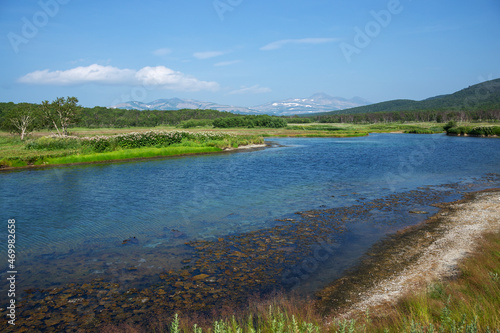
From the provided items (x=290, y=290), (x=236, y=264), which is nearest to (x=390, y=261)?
(x=290, y=290)

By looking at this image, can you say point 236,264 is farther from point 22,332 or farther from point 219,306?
point 22,332

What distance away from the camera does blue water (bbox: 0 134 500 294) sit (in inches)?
512

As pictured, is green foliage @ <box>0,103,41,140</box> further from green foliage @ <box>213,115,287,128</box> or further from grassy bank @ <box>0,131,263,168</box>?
green foliage @ <box>213,115,287,128</box>

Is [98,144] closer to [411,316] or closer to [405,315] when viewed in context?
[405,315]

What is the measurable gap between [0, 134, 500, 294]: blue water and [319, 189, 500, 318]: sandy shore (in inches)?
208

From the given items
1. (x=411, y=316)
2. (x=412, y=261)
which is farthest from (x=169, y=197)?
→ (x=411, y=316)

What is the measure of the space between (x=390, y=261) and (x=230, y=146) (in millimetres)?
44868

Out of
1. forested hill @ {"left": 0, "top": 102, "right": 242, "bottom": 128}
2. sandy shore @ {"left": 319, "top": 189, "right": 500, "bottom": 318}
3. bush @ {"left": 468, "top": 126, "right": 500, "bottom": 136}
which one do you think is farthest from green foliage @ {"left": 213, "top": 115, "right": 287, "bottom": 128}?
sandy shore @ {"left": 319, "top": 189, "right": 500, "bottom": 318}

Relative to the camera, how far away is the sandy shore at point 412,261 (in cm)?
817

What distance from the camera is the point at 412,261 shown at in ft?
33.8

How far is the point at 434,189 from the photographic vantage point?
869 inches

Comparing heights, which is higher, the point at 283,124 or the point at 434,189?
the point at 283,124

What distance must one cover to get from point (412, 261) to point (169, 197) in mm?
15011

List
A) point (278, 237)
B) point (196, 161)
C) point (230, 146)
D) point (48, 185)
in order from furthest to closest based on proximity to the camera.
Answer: point (230, 146)
point (196, 161)
point (48, 185)
point (278, 237)
